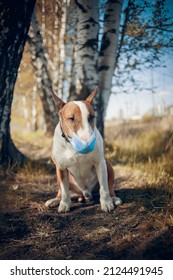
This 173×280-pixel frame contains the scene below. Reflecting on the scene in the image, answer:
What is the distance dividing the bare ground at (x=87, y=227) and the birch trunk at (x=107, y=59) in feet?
3.37

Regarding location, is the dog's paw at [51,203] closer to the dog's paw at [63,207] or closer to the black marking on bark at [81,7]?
the dog's paw at [63,207]

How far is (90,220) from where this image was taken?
2162 mm

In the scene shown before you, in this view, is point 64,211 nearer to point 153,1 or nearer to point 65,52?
point 153,1

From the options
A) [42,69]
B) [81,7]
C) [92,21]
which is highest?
[81,7]

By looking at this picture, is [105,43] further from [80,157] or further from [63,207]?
[63,207]

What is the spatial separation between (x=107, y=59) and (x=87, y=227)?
6.41 ft

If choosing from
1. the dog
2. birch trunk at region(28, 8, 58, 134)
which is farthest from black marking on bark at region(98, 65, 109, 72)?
the dog

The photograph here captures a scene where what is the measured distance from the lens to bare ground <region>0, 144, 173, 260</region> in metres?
1.77

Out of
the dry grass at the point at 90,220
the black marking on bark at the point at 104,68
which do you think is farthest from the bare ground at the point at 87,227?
the black marking on bark at the point at 104,68

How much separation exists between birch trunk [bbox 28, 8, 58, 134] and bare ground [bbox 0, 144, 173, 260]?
1.78m

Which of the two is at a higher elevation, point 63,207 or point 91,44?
point 91,44

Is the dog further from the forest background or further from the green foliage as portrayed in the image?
the green foliage

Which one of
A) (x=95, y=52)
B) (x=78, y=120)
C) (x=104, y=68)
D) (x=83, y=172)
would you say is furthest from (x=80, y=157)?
(x=104, y=68)
